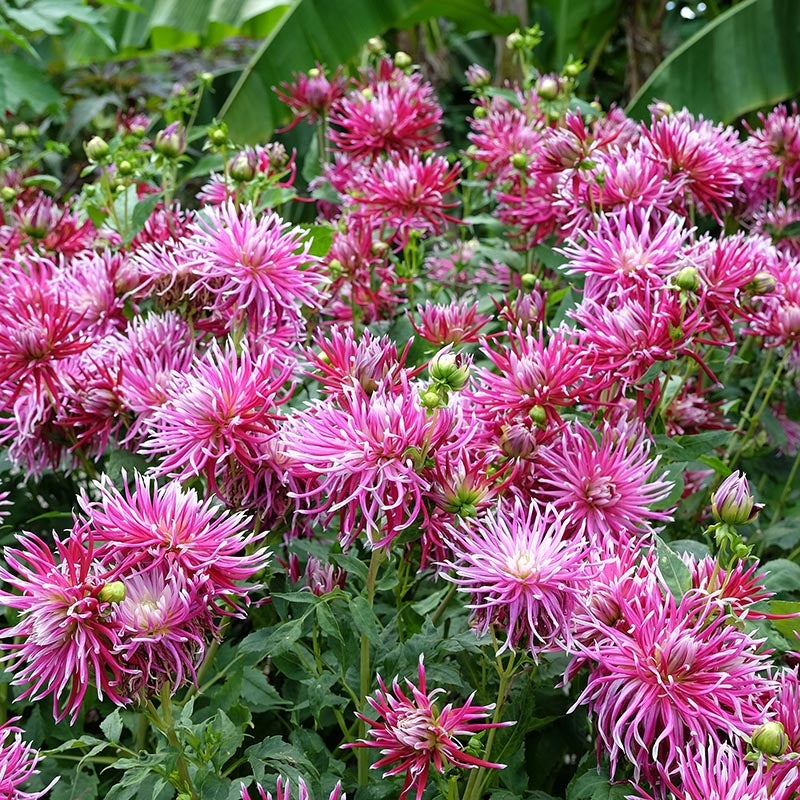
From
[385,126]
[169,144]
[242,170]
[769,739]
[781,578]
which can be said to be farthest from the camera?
[385,126]

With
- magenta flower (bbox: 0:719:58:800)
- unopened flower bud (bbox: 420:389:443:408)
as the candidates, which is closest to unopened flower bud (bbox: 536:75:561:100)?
unopened flower bud (bbox: 420:389:443:408)

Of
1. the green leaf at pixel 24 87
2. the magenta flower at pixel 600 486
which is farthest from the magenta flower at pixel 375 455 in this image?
the green leaf at pixel 24 87

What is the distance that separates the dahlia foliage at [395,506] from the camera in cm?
71

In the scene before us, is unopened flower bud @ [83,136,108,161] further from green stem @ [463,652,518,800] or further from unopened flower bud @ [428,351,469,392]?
green stem @ [463,652,518,800]

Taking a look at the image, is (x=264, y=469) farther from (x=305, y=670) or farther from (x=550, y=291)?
(x=550, y=291)

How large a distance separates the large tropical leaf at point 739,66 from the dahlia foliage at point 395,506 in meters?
1.30

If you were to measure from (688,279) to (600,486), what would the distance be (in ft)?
0.67

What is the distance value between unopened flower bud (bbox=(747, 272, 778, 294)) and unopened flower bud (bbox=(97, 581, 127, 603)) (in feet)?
2.36

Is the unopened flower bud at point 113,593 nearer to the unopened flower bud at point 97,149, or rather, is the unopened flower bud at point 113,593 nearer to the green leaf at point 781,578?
the green leaf at point 781,578

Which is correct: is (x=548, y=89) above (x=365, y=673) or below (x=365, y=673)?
above

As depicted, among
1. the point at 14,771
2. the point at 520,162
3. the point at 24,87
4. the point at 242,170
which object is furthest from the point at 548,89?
the point at 24,87

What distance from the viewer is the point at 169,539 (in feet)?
2.37

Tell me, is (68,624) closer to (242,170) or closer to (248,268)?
(248,268)

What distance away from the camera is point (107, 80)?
10.2 feet
